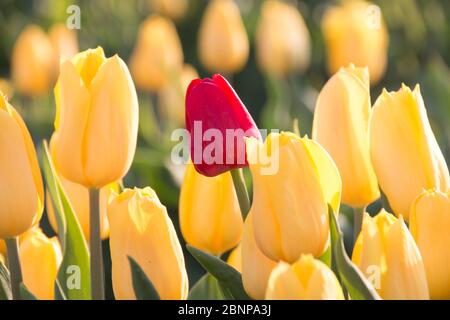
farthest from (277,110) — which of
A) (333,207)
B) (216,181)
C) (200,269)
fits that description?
(333,207)

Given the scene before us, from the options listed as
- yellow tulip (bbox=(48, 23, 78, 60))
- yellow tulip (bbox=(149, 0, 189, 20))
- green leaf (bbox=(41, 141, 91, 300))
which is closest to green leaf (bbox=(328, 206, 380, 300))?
green leaf (bbox=(41, 141, 91, 300))

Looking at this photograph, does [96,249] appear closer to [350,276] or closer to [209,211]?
[209,211]

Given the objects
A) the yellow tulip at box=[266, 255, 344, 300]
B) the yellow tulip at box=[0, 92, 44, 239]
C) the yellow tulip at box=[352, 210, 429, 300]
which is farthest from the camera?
the yellow tulip at box=[0, 92, 44, 239]

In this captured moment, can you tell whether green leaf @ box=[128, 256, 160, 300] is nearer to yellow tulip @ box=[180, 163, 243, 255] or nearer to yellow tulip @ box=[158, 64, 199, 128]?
yellow tulip @ box=[180, 163, 243, 255]

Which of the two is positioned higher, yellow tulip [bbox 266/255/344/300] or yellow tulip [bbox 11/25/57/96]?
yellow tulip [bbox 11/25/57/96]

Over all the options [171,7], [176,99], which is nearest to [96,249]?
[176,99]
